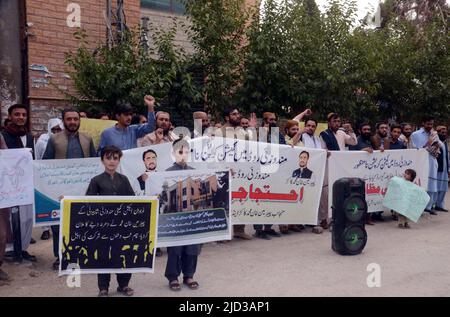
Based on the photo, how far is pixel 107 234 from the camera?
187 inches

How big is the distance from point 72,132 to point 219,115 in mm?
6584

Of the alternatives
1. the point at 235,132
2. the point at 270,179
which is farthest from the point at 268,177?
the point at 235,132

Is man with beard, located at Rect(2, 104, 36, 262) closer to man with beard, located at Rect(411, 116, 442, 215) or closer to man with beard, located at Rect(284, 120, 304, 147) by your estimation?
man with beard, located at Rect(284, 120, 304, 147)

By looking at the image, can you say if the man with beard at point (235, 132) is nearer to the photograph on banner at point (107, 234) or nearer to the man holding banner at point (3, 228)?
the photograph on banner at point (107, 234)

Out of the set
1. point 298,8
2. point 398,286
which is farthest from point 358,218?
point 298,8

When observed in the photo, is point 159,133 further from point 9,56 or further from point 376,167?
point 9,56

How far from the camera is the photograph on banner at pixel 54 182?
6.00m

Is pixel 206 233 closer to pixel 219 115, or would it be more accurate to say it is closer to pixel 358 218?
pixel 358 218

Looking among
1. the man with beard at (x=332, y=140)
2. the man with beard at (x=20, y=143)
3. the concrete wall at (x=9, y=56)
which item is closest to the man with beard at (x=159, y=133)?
the man with beard at (x=20, y=143)

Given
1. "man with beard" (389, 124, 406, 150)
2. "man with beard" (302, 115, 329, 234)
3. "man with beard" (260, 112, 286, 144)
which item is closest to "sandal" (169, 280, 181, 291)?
"man with beard" (260, 112, 286, 144)

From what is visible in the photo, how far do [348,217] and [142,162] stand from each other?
273 centimetres

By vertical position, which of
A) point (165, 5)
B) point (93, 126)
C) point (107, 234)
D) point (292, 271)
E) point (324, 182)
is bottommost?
point (292, 271)

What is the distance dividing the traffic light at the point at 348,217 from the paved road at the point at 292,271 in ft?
0.50

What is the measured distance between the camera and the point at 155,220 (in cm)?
489
